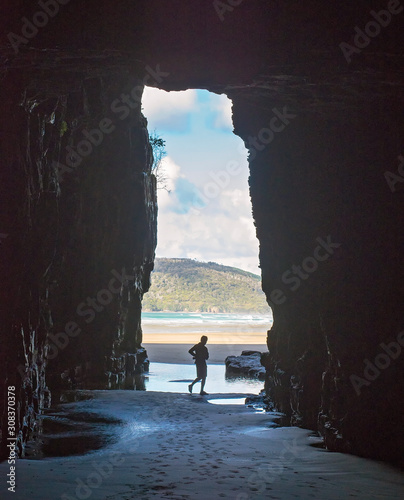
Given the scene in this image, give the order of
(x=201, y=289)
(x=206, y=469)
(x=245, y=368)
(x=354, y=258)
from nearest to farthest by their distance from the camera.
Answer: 1. (x=206, y=469)
2. (x=354, y=258)
3. (x=245, y=368)
4. (x=201, y=289)

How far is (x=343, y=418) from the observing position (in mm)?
8328

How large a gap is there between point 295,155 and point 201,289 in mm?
115672

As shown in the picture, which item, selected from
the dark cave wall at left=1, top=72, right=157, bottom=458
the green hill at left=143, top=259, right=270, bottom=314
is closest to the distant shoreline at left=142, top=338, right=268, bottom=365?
the dark cave wall at left=1, top=72, right=157, bottom=458

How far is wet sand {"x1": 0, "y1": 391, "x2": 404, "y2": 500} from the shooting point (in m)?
5.80

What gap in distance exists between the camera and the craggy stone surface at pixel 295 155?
6.23 m

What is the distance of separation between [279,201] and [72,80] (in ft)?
23.2

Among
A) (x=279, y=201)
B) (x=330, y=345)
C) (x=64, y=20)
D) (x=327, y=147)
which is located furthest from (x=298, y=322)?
(x=64, y=20)

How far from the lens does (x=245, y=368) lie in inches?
958

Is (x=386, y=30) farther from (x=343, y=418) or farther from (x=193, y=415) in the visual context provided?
Result: (x=193, y=415)

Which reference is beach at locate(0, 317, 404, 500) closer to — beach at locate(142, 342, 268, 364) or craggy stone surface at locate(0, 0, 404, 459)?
craggy stone surface at locate(0, 0, 404, 459)

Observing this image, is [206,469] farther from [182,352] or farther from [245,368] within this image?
[182,352]

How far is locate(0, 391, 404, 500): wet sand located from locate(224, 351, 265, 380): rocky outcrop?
12.5 m

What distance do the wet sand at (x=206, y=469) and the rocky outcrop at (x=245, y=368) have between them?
12.5 m

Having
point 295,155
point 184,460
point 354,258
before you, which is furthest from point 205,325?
point 184,460
